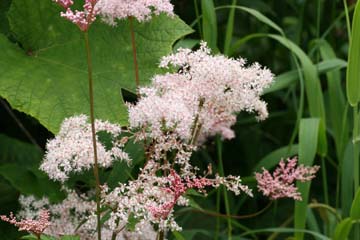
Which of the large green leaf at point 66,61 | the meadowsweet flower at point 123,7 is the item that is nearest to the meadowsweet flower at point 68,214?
the large green leaf at point 66,61

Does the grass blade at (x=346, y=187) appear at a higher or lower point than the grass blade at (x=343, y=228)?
higher

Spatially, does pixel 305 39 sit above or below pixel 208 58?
above

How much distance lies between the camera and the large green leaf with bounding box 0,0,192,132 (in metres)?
1.85

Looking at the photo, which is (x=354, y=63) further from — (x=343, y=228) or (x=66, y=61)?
(x=66, y=61)

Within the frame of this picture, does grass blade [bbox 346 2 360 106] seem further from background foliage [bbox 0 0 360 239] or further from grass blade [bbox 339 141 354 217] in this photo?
grass blade [bbox 339 141 354 217]

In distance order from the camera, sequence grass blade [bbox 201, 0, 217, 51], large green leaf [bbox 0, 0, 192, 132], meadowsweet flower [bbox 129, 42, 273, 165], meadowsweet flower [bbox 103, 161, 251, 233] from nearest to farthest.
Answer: meadowsweet flower [bbox 103, 161, 251, 233]
meadowsweet flower [bbox 129, 42, 273, 165]
large green leaf [bbox 0, 0, 192, 132]
grass blade [bbox 201, 0, 217, 51]

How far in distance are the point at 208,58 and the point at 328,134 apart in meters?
1.45

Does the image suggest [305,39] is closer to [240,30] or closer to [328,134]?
[240,30]

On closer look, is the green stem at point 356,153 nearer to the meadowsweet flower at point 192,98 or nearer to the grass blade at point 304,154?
the grass blade at point 304,154

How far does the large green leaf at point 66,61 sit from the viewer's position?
185cm

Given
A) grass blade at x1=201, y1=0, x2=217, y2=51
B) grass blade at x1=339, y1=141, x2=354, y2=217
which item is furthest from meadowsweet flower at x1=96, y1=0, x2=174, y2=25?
grass blade at x1=339, y1=141, x2=354, y2=217

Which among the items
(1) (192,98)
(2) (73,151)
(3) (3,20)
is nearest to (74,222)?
(2) (73,151)

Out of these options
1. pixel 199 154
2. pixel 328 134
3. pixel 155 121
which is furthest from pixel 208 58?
pixel 328 134

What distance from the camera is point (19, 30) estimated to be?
2012 mm
